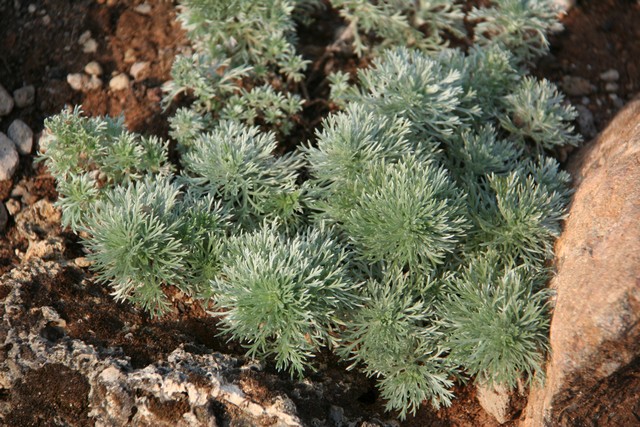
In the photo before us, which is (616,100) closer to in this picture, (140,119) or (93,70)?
(140,119)

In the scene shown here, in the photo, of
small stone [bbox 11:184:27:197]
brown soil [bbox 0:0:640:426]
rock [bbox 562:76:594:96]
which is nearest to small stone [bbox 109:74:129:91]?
brown soil [bbox 0:0:640:426]

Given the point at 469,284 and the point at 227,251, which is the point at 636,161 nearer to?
the point at 469,284

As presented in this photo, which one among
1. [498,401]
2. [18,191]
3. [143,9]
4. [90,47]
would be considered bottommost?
[498,401]

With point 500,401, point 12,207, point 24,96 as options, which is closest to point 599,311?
point 500,401

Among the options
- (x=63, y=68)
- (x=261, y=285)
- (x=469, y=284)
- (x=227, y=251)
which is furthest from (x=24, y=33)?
(x=469, y=284)

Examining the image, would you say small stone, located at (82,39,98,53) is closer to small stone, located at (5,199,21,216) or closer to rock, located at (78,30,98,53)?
rock, located at (78,30,98,53)

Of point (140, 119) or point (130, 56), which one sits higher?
point (130, 56)

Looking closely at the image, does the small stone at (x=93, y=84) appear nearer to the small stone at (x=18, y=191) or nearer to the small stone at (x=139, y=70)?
the small stone at (x=139, y=70)
